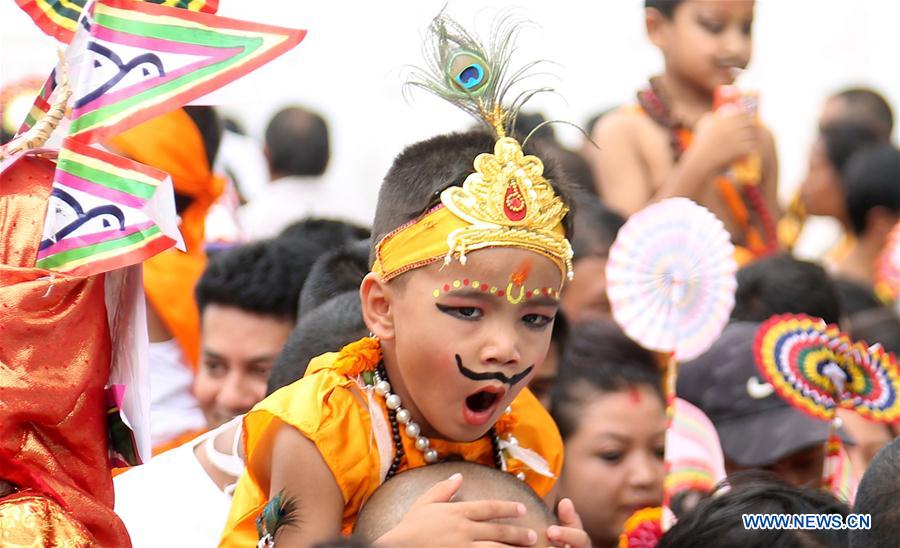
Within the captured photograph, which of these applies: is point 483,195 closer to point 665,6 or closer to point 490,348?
point 490,348

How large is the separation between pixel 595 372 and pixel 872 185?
3430 millimetres

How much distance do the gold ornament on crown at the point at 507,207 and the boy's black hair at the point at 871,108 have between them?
18.4 feet

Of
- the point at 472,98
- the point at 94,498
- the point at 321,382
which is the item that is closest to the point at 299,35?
the point at 472,98

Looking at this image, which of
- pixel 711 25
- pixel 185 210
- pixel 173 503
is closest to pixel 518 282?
pixel 173 503

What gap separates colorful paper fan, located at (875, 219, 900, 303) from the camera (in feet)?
20.5

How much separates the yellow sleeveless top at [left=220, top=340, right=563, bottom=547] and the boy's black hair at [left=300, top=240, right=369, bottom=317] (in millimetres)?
745

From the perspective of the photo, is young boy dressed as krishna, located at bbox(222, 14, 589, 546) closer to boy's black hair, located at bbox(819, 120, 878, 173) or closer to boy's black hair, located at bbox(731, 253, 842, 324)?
boy's black hair, located at bbox(731, 253, 842, 324)

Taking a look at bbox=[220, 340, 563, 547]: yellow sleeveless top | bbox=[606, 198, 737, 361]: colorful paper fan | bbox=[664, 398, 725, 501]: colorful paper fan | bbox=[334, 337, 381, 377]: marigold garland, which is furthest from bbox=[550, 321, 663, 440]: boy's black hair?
bbox=[334, 337, 381, 377]: marigold garland

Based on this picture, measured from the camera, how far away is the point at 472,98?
112 inches

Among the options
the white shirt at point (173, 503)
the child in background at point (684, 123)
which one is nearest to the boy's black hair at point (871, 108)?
the child in background at point (684, 123)

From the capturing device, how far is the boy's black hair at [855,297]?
232 inches

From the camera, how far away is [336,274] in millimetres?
3689

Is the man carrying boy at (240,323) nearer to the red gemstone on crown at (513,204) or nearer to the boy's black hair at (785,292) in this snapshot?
the red gemstone on crown at (513,204)

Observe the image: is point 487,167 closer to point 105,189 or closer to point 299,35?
point 299,35
